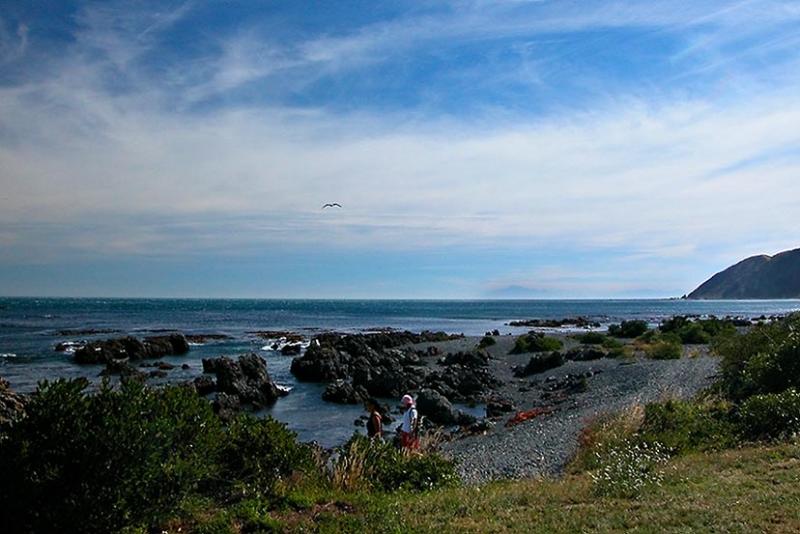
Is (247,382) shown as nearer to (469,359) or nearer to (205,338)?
(469,359)

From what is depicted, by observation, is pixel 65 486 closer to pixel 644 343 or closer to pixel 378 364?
pixel 378 364

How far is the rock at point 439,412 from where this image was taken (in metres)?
24.3

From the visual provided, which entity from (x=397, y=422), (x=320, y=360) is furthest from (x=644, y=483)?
(x=320, y=360)

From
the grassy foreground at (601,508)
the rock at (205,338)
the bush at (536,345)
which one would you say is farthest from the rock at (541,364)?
the rock at (205,338)

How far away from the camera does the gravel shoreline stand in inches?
608

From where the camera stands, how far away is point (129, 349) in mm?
47812

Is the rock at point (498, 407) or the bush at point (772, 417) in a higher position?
the bush at point (772, 417)

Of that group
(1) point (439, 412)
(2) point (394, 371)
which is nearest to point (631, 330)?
(2) point (394, 371)

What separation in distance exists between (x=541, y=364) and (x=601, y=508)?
29030 millimetres

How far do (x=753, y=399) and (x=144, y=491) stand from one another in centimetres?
1164

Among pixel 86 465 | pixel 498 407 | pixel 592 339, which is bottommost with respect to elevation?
pixel 498 407

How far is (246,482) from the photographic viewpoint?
909 cm

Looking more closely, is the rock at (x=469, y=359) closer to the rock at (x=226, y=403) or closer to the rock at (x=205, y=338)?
the rock at (x=226, y=403)

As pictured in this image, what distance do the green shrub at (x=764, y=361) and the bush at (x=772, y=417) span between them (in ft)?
7.85
